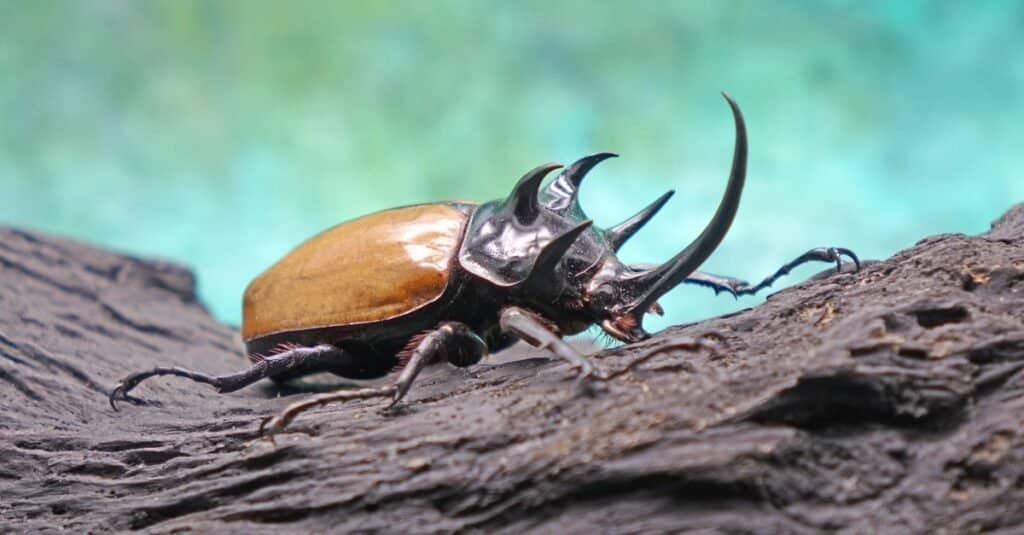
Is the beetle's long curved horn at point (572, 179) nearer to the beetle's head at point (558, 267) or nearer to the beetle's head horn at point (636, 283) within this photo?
the beetle's head at point (558, 267)

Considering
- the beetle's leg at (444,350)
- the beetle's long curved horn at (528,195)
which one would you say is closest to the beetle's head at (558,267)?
the beetle's long curved horn at (528,195)

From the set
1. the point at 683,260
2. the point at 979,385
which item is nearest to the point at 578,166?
the point at 683,260

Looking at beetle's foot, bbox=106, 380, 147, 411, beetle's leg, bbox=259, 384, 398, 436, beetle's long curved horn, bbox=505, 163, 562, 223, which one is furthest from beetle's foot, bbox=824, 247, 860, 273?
beetle's foot, bbox=106, 380, 147, 411

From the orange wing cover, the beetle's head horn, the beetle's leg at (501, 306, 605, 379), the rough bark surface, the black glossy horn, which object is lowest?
the rough bark surface

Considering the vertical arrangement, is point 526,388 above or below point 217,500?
above

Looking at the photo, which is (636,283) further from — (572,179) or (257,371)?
(257,371)

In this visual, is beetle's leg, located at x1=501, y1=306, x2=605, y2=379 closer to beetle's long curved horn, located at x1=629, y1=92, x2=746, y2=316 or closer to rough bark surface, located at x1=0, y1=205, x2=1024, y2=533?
rough bark surface, located at x1=0, y1=205, x2=1024, y2=533

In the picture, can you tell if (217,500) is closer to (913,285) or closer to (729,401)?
(729,401)
